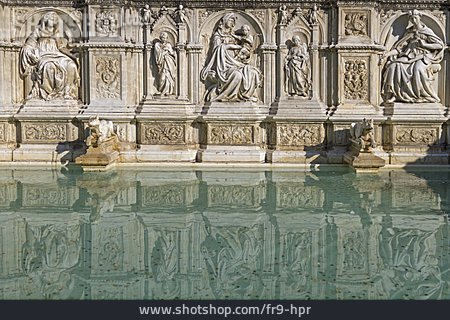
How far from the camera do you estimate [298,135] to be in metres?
13.5

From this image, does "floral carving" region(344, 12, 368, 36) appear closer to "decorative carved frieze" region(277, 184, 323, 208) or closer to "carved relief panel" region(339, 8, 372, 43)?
"carved relief panel" region(339, 8, 372, 43)

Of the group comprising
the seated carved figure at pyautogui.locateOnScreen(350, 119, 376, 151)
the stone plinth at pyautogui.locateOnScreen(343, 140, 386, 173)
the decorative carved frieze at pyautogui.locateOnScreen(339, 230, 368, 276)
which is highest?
the seated carved figure at pyautogui.locateOnScreen(350, 119, 376, 151)

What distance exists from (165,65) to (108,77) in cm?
136

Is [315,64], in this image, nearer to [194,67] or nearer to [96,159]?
[194,67]

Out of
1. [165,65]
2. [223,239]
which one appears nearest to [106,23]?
[165,65]

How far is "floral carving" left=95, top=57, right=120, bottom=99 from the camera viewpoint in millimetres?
13471

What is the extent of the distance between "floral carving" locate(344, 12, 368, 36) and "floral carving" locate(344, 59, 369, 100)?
647mm

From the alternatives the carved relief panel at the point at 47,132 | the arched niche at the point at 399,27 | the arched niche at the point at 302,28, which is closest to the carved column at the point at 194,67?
the arched niche at the point at 302,28

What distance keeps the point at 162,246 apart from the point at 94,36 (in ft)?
26.9

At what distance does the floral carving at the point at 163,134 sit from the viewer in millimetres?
13555

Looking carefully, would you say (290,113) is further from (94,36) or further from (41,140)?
(41,140)

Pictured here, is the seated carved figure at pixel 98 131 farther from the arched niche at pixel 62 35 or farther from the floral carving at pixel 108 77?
the arched niche at pixel 62 35

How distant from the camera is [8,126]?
13641mm

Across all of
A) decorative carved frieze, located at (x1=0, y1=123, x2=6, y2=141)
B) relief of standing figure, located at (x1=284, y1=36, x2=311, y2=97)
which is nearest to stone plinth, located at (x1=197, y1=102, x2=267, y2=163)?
relief of standing figure, located at (x1=284, y1=36, x2=311, y2=97)
